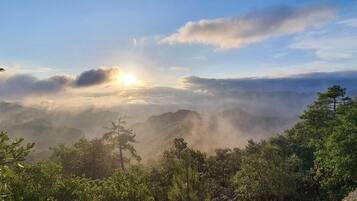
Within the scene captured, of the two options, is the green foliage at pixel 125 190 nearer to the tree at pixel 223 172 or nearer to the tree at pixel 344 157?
the tree at pixel 344 157

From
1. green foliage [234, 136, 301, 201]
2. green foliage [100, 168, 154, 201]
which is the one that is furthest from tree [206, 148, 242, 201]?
green foliage [100, 168, 154, 201]

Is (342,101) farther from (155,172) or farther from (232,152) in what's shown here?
(155,172)

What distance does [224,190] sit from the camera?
262 feet

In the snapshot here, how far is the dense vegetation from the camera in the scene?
136ft

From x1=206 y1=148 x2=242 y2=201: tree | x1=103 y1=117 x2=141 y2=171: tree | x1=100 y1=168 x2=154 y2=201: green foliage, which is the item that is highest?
x1=100 y1=168 x2=154 y2=201: green foliage

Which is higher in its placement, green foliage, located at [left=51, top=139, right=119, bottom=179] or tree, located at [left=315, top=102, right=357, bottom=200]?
tree, located at [left=315, top=102, right=357, bottom=200]

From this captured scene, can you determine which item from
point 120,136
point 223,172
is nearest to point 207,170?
point 223,172

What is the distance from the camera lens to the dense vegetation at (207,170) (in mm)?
41500

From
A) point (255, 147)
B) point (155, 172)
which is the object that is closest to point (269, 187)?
point (155, 172)

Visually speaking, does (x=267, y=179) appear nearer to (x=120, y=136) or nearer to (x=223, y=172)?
(x=223, y=172)

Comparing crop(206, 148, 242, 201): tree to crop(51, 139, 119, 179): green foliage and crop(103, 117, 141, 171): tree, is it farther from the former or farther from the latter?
crop(51, 139, 119, 179): green foliage

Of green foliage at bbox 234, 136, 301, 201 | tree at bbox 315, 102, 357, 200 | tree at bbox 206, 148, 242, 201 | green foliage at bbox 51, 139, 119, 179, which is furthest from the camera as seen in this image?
green foliage at bbox 51, 139, 119, 179

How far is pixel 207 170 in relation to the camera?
84.8 meters

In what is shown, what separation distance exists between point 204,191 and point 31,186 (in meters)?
15.6
